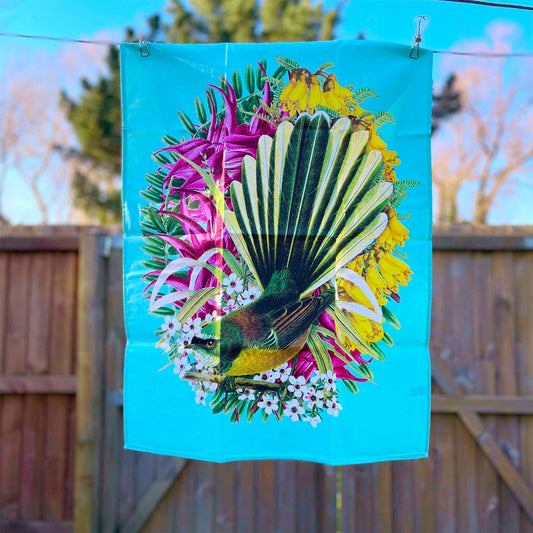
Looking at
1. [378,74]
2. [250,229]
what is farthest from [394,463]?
[378,74]

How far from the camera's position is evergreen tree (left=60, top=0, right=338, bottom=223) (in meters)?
7.95

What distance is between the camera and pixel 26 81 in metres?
9.47

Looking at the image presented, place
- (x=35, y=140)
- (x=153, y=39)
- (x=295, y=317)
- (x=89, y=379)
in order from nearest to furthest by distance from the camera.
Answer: (x=295, y=317), (x=89, y=379), (x=153, y=39), (x=35, y=140)

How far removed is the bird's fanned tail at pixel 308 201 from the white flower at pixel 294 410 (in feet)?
1.36

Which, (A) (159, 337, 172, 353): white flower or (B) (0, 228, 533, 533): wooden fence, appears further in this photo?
(B) (0, 228, 533, 533): wooden fence

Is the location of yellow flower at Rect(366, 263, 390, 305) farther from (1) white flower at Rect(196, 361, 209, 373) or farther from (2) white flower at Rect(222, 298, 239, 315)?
(1) white flower at Rect(196, 361, 209, 373)

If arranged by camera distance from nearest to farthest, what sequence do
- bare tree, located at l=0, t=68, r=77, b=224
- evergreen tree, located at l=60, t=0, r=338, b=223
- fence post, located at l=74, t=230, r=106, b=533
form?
fence post, located at l=74, t=230, r=106, b=533 < evergreen tree, located at l=60, t=0, r=338, b=223 < bare tree, located at l=0, t=68, r=77, b=224

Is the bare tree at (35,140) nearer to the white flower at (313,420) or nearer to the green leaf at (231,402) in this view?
the green leaf at (231,402)

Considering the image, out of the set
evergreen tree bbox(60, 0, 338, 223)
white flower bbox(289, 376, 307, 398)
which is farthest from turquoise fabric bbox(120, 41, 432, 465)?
evergreen tree bbox(60, 0, 338, 223)

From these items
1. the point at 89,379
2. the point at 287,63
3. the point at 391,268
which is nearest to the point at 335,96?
the point at 287,63

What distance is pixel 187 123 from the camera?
1.85 meters

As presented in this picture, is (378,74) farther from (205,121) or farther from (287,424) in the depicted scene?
(287,424)

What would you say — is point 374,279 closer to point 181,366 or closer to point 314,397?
point 314,397

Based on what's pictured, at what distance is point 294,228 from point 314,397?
629 millimetres
